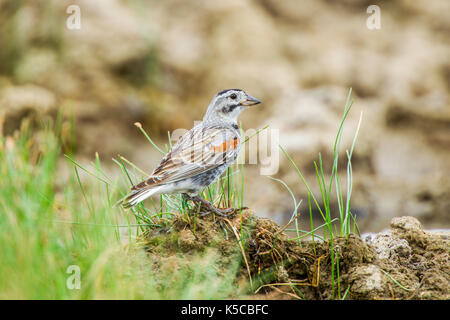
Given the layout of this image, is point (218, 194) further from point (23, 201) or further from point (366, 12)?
point (366, 12)

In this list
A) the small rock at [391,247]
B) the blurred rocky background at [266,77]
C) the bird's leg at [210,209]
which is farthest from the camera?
the blurred rocky background at [266,77]

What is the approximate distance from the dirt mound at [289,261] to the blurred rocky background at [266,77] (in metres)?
5.03

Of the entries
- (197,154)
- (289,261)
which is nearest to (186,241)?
(289,261)

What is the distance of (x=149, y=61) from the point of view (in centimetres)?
1177

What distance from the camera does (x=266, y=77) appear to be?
477 inches

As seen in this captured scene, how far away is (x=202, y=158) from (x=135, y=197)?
2.83ft

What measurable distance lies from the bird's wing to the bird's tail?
42 mm

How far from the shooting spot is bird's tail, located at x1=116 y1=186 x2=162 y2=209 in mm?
4406

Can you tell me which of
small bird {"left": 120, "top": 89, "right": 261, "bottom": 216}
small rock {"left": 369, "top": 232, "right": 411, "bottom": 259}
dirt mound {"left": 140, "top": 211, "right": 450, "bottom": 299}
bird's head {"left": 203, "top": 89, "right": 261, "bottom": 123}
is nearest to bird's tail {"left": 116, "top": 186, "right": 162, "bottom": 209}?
small bird {"left": 120, "top": 89, "right": 261, "bottom": 216}

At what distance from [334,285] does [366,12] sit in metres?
10.3

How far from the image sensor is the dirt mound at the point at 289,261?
421 cm

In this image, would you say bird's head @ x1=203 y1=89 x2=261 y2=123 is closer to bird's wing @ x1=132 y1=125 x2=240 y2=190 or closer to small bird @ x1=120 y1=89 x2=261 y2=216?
small bird @ x1=120 y1=89 x2=261 y2=216

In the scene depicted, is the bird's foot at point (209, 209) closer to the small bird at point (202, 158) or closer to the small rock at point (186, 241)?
the small bird at point (202, 158)

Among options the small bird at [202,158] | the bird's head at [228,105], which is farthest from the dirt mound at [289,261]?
the bird's head at [228,105]
